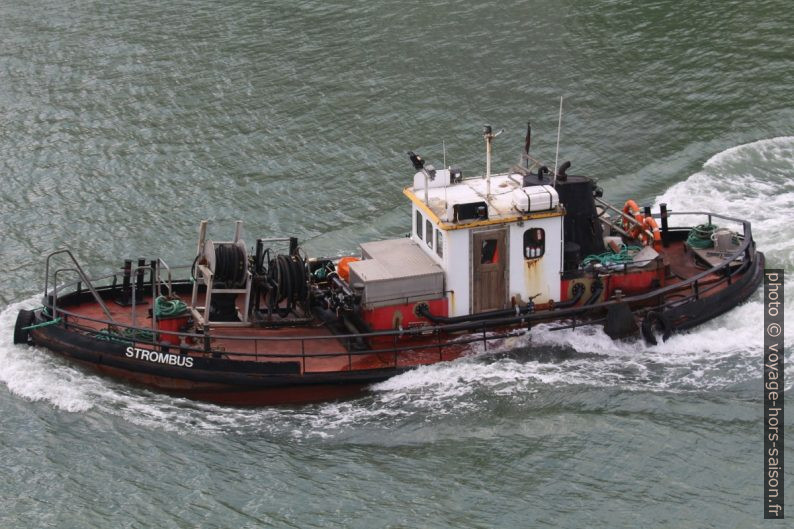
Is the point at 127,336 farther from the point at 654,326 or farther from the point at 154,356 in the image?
the point at 654,326

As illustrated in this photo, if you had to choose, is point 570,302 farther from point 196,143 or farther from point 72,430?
point 196,143

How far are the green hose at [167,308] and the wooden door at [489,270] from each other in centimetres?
446

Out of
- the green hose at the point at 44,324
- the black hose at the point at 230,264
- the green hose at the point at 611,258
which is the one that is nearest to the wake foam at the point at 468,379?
the green hose at the point at 44,324

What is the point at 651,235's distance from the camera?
22.2m

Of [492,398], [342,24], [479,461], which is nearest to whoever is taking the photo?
[479,461]

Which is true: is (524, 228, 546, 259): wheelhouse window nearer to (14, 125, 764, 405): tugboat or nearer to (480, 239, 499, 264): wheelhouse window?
(14, 125, 764, 405): tugboat

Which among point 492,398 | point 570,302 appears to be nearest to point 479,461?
point 492,398

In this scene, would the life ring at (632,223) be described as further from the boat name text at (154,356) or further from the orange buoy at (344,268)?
the boat name text at (154,356)

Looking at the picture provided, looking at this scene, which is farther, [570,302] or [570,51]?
[570,51]

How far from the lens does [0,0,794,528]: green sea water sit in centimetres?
1766

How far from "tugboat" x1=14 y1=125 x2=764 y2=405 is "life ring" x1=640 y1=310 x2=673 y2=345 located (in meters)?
0.02

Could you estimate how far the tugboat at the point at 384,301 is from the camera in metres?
19.6

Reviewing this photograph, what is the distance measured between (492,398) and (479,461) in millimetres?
1659

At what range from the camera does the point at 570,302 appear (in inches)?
817
